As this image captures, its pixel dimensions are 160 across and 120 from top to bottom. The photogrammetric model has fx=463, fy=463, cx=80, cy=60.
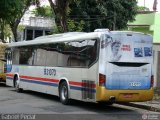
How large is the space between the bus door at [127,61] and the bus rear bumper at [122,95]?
5.7 inches

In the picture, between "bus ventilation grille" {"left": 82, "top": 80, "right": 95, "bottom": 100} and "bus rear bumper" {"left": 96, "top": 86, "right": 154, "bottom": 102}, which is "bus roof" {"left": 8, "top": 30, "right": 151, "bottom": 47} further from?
"bus rear bumper" {"left": 96, "top": 86, "right": 154, "bottom": 102}

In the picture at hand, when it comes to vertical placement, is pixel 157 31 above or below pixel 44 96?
above

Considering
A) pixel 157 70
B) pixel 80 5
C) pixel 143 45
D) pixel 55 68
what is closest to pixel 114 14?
pixel 80 5

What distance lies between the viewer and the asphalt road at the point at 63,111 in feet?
47.6

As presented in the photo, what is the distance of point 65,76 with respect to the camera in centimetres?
1856

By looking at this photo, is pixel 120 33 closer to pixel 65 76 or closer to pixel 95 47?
pixel 95 47

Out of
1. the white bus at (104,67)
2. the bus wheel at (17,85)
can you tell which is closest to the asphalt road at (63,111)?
the white bus at (104,67)

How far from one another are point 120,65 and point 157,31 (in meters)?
21.3

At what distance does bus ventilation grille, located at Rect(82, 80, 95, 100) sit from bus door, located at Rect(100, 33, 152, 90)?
0.69 m

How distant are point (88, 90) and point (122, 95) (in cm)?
129

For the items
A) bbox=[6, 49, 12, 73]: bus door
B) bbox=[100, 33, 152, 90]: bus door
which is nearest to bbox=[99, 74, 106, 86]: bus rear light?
bbox=[100, 33, 152, 90]: bus door

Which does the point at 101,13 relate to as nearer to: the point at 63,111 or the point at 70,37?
the point at 70,37

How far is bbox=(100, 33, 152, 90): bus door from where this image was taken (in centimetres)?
1608

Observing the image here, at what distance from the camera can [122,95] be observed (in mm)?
16250
